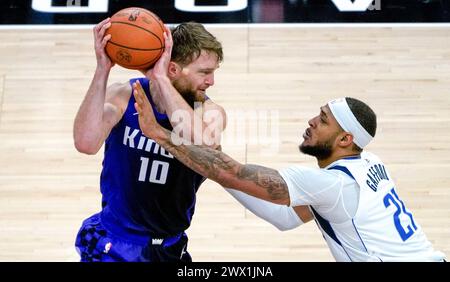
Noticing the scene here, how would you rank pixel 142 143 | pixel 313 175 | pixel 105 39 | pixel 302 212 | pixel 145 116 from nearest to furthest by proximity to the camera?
pixel 145 116
pixel 105 39
pixel 313 175
pixel 142 143
pixel 302 212

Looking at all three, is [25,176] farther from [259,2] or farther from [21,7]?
[259,2]

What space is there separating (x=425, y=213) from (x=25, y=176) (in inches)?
118

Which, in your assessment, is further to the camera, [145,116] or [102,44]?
[102,44]

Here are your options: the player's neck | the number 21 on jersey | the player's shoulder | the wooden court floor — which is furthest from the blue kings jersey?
the wooden court floor

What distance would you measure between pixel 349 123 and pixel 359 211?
1.50ft

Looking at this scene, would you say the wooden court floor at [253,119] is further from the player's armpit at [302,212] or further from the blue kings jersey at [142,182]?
the blue kings jersey at [142,182]

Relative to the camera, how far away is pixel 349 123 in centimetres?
397

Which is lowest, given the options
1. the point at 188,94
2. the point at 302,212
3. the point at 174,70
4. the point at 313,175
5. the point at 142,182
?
the point at 302,212

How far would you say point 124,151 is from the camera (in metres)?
3.91

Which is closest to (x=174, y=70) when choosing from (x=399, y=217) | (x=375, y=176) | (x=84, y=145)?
(x=84, y=145)

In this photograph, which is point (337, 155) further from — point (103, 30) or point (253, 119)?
point (253, 119)

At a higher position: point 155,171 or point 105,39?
point 105,39

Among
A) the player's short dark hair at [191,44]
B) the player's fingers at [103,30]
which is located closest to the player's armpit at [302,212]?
the player's short dark hair at [191,44]
